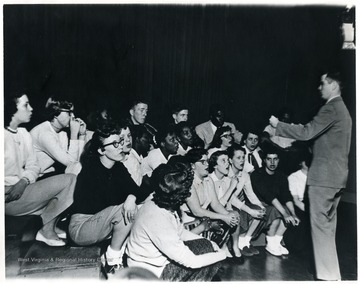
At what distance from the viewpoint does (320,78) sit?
2.95 m

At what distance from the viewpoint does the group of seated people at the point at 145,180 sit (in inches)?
105

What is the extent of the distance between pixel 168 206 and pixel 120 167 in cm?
63

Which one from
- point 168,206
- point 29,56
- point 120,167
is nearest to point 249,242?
point 168,206

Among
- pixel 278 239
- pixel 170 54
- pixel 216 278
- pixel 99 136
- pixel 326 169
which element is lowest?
pixel 216 278

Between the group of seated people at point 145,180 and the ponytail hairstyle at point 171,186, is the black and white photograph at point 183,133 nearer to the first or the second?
the group of seated people at point 145,180

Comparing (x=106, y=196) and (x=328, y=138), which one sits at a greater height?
(x=328, y=138)

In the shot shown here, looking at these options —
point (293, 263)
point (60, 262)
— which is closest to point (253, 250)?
point (293, 263)

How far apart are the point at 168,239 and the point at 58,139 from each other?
1286 mm

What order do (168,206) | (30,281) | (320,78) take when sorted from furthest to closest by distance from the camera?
(320,78) < (30,281) < (168,206)

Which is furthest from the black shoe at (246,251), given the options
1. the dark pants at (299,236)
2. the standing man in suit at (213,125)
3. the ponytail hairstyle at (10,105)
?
the ponytail hairstyle at (10,105)

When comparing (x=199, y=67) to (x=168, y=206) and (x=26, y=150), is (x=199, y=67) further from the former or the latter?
(x=26, y=150)

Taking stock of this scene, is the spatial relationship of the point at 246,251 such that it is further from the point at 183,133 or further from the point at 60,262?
the point at 60,262

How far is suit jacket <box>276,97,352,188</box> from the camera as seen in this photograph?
2.82 meters

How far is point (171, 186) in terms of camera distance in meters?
2.37
